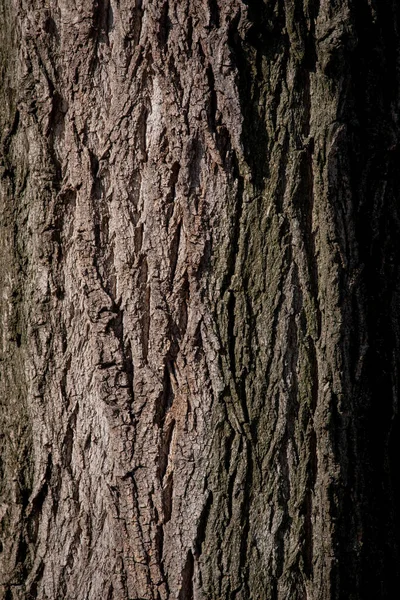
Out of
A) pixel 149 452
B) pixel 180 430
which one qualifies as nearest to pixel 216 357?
pixel 180 430

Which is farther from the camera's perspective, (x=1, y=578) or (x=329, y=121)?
(x=1, y=578)

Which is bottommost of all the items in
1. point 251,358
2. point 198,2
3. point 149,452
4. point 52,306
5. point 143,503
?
point 143,503

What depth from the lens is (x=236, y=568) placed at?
1.86m

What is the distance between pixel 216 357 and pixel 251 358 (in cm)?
11

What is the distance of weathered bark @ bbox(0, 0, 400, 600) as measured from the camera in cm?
182

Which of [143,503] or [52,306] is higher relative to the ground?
[52,306]

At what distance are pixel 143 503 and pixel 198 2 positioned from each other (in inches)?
62.2

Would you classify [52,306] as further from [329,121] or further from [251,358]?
[329,121]

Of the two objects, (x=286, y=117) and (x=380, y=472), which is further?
(x=380, y=472)

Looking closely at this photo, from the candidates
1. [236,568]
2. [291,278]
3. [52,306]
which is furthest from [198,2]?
[236,568]

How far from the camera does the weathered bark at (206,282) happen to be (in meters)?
1.82

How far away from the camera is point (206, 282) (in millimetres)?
1846

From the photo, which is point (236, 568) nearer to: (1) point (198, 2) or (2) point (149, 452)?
(2) point (149, 452)

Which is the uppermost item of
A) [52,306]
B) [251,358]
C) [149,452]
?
[52,306]
